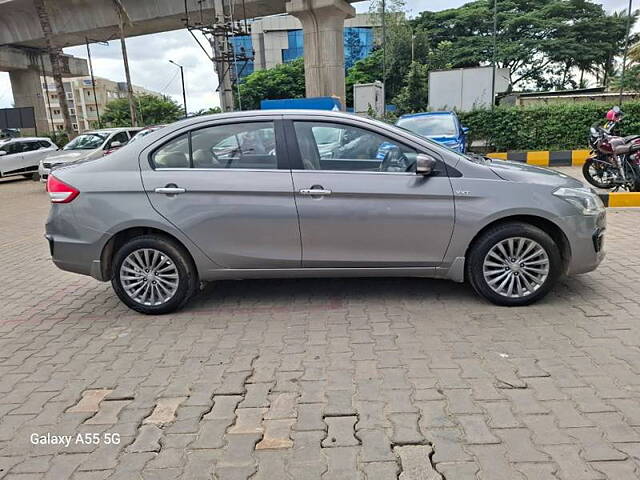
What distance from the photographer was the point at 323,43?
21812mm

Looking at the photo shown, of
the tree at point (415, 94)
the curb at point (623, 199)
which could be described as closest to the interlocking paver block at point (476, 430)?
the curb at point (623, 199)

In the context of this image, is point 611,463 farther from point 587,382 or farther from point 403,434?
point 403,434

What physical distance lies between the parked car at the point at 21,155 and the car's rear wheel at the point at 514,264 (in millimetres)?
17492

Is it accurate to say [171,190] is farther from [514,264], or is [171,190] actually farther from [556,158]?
[556,158]

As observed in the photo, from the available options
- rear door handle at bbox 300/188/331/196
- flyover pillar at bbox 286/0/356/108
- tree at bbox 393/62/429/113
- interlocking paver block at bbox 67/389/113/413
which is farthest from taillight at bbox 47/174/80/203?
tree at bbox 393/62/429/113

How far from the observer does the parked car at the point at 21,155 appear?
16.8m

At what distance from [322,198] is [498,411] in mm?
2029

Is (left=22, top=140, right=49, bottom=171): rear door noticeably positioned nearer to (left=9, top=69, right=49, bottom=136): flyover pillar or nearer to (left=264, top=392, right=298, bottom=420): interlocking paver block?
(left=264, top=392, right=298, bottom=420): interlocking paver block

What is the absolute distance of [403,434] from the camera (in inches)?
102

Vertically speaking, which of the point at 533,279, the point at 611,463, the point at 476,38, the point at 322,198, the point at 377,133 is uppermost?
the point at 476,38

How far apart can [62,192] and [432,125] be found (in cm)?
861

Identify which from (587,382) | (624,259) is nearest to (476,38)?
(624,259)

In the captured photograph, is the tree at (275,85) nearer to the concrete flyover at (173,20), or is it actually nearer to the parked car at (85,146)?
the concrete flyover at (173,20)

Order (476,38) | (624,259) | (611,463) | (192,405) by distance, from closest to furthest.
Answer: (611,463) < (192,405) < (624,259) < (476,38)
